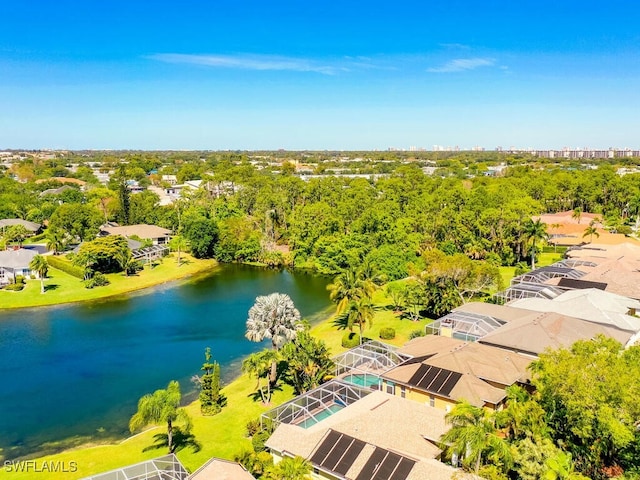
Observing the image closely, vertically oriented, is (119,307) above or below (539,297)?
below

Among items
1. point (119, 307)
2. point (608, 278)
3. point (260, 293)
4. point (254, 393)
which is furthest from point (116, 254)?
point (608, 278)

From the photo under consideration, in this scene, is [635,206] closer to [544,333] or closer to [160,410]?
[544,333]

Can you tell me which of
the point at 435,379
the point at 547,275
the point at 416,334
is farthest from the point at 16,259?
the point at 547,275

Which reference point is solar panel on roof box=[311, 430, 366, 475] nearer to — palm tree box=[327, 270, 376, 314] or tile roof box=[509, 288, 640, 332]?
palm tree box=[327, 270, 376, 314]

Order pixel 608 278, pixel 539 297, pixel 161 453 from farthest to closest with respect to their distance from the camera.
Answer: pixel 608 278 < pixel 539 297 < pixel 161 453

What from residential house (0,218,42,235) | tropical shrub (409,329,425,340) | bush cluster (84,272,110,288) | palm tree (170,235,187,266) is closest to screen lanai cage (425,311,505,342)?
tropical shrub (409,329,425,340)

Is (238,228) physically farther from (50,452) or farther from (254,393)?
(50,452)

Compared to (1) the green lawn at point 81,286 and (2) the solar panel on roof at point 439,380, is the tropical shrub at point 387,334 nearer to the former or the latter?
(2) the solar panel on roof at point 439,380
